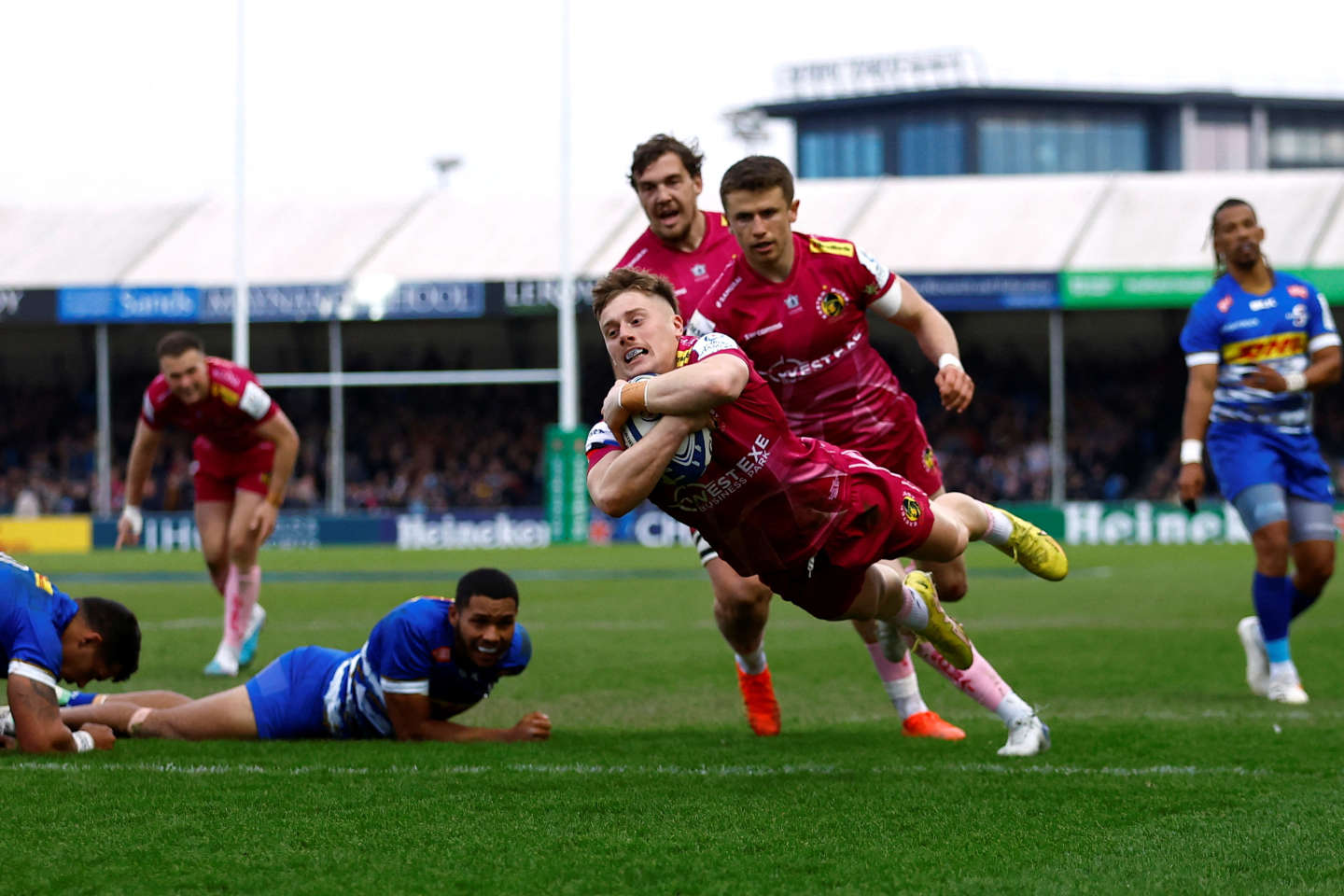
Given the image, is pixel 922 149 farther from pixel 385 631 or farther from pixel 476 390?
pixel 385 631

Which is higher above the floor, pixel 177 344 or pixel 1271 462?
pixel 177 344

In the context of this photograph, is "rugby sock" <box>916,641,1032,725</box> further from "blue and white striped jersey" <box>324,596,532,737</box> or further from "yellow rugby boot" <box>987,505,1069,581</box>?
"blue and white striped jersey" <box>324,596,532,737</box>

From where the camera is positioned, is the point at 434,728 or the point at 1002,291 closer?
the point at 434,728

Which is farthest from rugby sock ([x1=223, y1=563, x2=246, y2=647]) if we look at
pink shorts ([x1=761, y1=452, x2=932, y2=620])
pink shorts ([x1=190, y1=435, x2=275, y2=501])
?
pink shorts ([x1=761, y1=452, x2=932, y2=620])

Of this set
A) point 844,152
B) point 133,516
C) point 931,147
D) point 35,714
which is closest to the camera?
point 35,714

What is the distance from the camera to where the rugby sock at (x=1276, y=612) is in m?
7.83

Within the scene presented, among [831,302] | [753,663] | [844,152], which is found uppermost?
[844,152]

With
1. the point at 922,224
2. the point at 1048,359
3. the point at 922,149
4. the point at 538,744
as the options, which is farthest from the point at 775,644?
the point at 922,149

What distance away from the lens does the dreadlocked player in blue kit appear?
7832 millimetres

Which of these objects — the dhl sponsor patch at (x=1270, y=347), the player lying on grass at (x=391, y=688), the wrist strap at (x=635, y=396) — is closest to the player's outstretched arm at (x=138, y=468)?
the player lying on grass at (x=391, y=688)

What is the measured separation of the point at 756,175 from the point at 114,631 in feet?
9.64

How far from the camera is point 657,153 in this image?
6785 millimetres

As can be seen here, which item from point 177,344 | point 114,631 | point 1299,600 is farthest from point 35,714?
point 1299,600

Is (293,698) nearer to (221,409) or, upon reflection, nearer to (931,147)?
(221,409)
